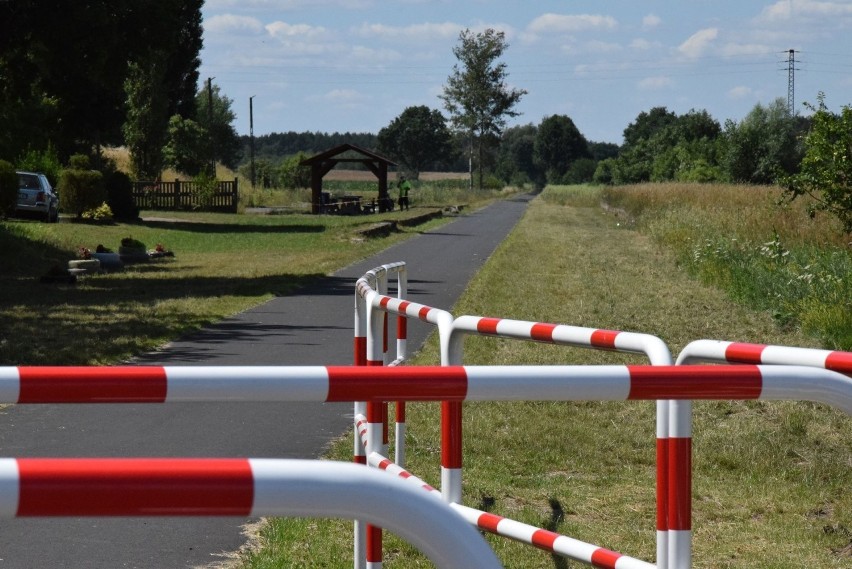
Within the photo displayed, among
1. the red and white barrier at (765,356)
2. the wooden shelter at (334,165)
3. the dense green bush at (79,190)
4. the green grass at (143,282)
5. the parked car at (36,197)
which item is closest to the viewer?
the red and white barrier at (765,356)

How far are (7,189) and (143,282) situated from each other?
1109cm

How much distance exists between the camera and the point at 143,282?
21344 mm

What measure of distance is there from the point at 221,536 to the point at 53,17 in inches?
728

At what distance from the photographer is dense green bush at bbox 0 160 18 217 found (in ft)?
101

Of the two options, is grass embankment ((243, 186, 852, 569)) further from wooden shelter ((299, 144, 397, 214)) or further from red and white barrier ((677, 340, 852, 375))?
wooden shelter ((299, 144, 397, 214))

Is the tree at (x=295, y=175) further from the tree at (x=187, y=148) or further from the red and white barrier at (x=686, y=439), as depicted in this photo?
the red and white barrier at (x=686, y=439)

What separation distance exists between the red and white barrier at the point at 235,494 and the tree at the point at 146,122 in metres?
67.4

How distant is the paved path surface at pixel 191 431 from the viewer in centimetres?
592

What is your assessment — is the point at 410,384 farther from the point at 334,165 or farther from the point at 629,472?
the point at 334,165

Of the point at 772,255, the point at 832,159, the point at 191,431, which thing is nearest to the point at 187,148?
the point at 772,255

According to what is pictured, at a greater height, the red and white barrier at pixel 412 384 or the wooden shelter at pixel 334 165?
the wooden shelter at pixel 334 165

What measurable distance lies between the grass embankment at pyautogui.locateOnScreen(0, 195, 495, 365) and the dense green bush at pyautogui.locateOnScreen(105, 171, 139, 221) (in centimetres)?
118

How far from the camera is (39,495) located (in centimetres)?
189

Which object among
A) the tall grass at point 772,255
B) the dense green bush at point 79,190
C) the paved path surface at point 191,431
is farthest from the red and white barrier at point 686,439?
the dense green bush at point 79,190
